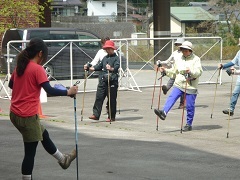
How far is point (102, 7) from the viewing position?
110m

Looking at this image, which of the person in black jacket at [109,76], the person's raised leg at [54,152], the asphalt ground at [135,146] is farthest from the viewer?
the person in black jacket at [109,76]

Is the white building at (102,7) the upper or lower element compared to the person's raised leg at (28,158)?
upper

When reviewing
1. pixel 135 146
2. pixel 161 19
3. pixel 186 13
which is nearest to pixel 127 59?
pixel 135 146

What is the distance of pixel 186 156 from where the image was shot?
11.2m

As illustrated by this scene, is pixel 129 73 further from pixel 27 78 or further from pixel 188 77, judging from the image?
pixel 27 78

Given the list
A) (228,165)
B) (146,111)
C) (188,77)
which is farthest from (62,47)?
(228,165)

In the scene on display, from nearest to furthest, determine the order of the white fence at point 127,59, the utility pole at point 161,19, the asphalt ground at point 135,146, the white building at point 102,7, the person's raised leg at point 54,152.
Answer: the person's raised leg at point 54,152, the asphalt ground at point 135,146, the white fence at point 127,59, the utility pole at point 161,19, the white building at point 102,7

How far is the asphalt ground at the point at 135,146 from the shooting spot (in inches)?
393

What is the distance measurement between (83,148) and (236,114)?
19.2 ft

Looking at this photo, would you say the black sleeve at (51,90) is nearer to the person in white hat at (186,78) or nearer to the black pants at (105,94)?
the person in white hat at (186,78)

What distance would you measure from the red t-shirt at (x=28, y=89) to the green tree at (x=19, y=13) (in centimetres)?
2106

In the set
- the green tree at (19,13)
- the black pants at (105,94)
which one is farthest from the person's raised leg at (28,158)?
the green tree at (19,13)

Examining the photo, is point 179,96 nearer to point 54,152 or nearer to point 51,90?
point 54,152

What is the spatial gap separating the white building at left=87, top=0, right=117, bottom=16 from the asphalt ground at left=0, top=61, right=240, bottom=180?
91058 millimetres
